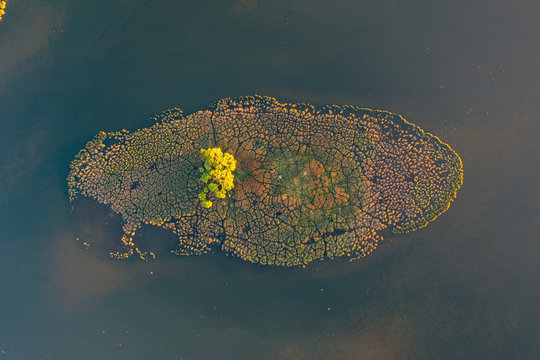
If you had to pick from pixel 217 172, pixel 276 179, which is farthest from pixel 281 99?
pixel 217 172

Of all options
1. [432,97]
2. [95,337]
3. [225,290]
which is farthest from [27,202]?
[432,97]

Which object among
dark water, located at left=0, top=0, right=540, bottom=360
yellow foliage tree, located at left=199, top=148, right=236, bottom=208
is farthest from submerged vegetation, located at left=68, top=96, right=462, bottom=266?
dark water, located at left=0, top=0, right=540, bottom=360

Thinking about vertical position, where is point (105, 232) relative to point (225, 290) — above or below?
above

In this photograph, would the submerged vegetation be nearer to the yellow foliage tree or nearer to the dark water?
the yellow foliage tree

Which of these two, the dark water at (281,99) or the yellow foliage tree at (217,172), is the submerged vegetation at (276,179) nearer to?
the yellow foliage tree at (217,172)

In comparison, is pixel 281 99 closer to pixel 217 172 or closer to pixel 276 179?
pixel 276 179
